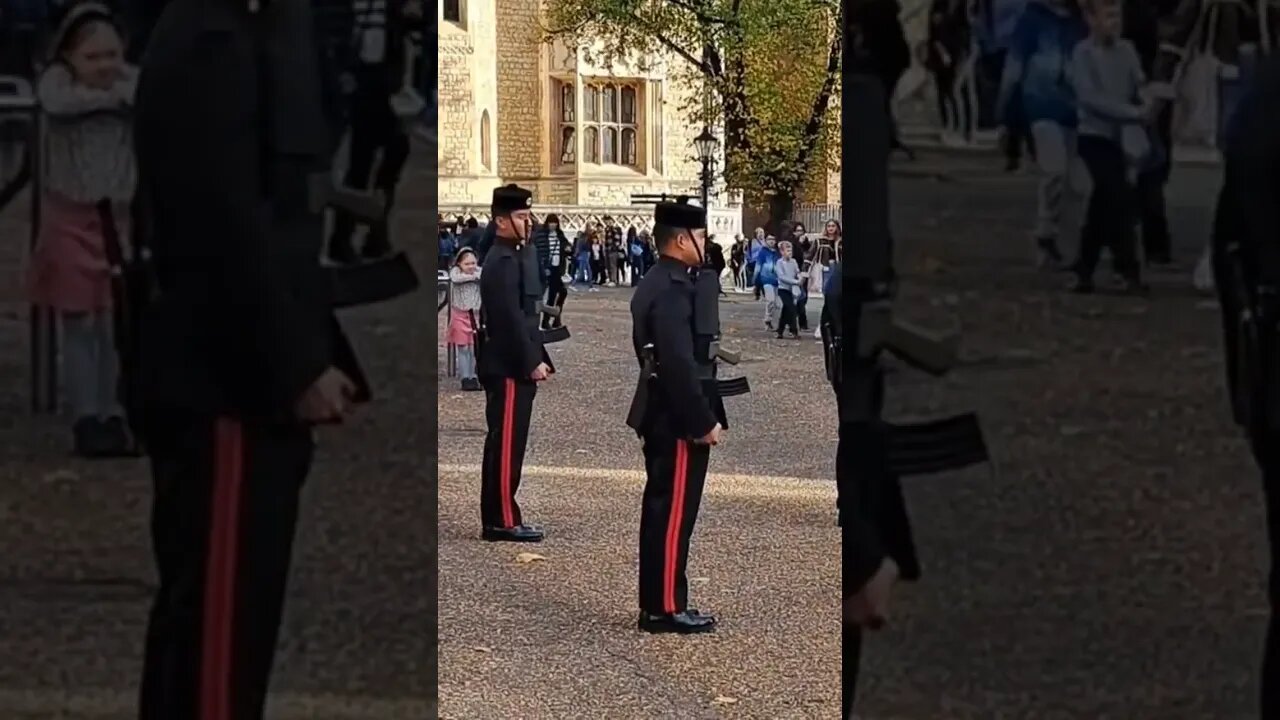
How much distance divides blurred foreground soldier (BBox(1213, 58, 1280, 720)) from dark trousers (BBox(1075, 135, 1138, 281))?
0.14 m

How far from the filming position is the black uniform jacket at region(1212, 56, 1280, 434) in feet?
10.1

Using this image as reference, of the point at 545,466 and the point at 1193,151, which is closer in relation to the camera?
the point at 1193,151

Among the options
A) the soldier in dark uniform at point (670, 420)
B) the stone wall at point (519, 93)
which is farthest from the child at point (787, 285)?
the stone wall at point (519, 93)

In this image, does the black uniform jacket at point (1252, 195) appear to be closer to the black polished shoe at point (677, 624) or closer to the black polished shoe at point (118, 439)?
the black polished shoe at point (118, 439)

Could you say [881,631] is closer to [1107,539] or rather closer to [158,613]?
[1107,539]

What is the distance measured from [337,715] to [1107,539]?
138 centimetres

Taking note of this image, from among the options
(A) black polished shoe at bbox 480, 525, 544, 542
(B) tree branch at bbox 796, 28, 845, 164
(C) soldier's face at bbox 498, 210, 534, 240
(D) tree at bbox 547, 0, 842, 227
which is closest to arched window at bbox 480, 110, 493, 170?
→ (D) tree at bbox 547, 0, 842, 227

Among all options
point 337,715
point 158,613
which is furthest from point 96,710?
point 337,715

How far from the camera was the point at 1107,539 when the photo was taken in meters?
3.21

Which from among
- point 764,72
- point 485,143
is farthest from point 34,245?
point 485,143

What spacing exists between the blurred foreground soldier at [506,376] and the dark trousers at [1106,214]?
6.42 m

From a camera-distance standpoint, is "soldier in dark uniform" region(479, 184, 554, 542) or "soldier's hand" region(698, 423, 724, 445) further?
"soldier in dark uniform" region(479, 184, 554, 542)

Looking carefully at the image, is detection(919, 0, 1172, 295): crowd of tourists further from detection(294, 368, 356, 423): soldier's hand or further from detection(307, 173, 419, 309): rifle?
detection(294, 368, 356, 423): soldier's hand

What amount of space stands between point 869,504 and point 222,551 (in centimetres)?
114
